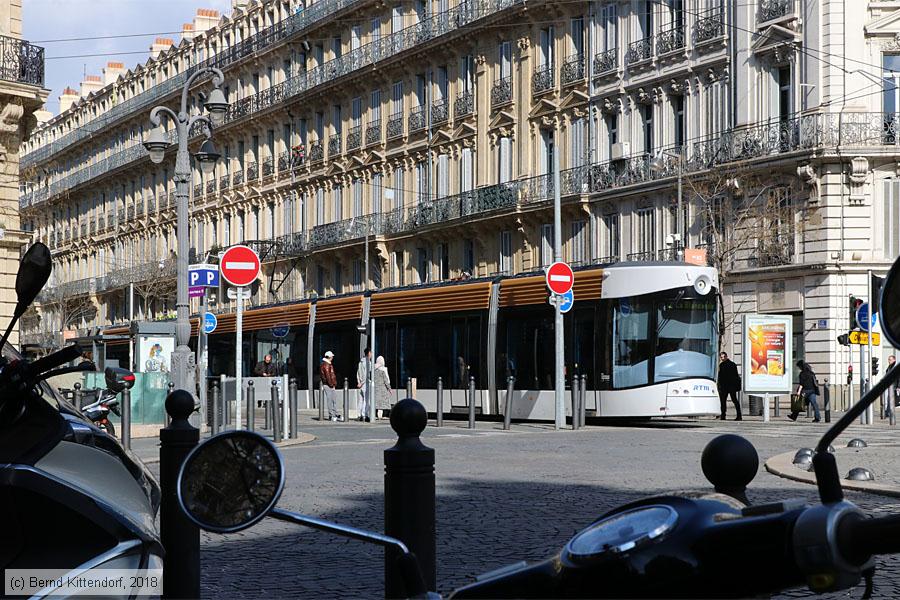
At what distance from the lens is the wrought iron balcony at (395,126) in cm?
5918

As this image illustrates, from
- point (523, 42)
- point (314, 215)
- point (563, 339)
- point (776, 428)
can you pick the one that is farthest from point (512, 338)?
point (314, 215)

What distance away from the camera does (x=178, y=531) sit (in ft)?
20.0

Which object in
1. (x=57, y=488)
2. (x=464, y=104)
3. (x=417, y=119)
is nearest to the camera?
(x=57, y=488)

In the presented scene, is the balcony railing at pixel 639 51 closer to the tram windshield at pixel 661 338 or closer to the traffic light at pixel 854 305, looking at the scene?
the traffic light at pixel 854 305

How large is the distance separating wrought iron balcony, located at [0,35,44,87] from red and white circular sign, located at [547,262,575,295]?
14.6 metres

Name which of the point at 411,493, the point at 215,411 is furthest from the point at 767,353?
the point at 411,493

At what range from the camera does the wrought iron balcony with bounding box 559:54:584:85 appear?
163 feet

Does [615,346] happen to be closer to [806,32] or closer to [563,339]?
[563,339]

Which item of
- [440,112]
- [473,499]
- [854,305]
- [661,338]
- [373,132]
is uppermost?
[440,112]

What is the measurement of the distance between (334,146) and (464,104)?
10383mm

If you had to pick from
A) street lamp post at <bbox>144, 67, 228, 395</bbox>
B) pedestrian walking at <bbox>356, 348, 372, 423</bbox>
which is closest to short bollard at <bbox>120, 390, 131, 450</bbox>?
street lamp post at <bbox>144, 67, 228, 395</bbox>

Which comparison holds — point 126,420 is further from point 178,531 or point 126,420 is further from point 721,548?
point 721,548

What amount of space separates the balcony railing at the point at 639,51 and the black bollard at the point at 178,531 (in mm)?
41866

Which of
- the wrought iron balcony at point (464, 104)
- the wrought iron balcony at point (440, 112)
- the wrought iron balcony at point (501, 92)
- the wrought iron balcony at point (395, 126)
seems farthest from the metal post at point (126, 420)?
the wrought iron balcony at point (395, 126)
